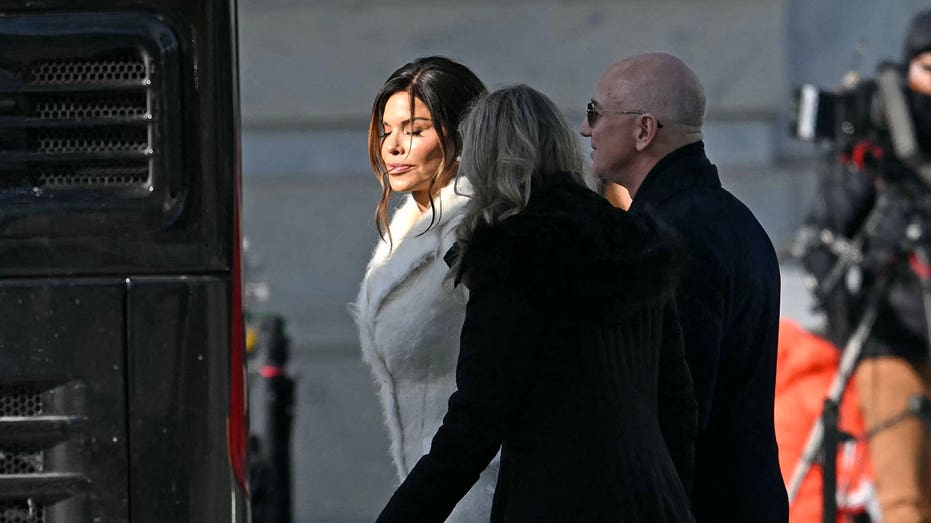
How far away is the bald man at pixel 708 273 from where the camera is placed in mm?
3867

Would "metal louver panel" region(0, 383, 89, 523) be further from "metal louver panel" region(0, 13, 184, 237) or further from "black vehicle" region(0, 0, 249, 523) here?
"metal louver panel" region(0, 13, 184, 237)

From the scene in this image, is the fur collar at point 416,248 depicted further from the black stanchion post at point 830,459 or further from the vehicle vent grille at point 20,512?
the black stanchion post at point 830,459

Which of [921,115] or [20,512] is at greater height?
[921,115]

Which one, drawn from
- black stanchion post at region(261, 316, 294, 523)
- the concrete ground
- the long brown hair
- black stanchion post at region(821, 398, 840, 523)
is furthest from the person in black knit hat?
the long brown hair

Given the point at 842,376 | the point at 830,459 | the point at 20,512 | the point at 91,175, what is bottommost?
the point at 830,459

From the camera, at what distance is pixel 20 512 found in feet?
9.81

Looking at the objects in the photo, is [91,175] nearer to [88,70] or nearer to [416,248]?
[88,70]

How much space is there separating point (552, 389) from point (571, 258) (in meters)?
0.24

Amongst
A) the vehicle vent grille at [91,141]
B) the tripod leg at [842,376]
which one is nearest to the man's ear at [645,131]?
the vehicle vent grille at [91,141]

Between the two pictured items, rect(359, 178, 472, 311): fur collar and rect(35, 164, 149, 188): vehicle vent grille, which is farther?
rect(359, 178, 472, 311): fur collar

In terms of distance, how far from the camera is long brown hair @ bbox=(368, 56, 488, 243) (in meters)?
4.00

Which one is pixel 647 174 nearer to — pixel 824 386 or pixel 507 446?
pixel 507 446

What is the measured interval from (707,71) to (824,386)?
2.30m

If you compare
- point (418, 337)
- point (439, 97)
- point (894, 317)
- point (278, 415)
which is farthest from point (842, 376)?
point (418, 337)
